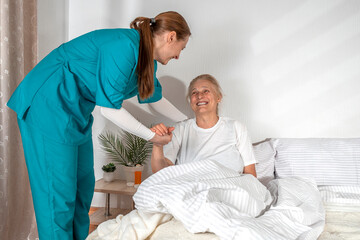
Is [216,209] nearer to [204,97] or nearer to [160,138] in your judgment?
[160,138]

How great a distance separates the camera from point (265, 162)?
207 centimetres

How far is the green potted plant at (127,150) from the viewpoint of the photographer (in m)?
2.27

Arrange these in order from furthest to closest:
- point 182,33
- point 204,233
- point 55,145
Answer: point 182,33 < point 55,145 < point 204,233

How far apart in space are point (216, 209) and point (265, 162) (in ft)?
3.68

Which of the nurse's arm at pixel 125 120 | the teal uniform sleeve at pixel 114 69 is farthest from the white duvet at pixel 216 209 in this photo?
the teal uniform sleeve at pixel 114 69

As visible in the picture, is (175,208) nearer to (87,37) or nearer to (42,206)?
(42,206)

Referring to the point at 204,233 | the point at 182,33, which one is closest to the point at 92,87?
the point at 182,33

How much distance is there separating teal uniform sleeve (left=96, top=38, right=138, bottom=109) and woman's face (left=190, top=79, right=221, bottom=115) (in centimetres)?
67

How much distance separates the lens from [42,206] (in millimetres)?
1324

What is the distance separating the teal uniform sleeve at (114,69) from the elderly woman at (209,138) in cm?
67

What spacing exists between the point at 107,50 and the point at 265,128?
1425mm

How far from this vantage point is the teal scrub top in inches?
50.8

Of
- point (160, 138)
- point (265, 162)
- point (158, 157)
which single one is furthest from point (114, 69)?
point (265, 162)

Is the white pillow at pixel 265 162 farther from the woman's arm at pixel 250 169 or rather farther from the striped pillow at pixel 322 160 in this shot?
the woman's arm at pixel 250 169
